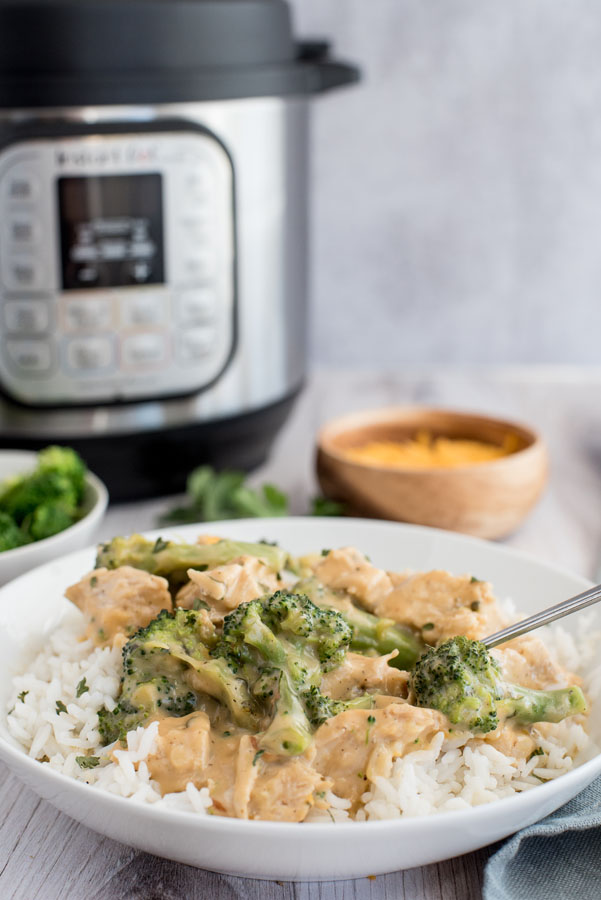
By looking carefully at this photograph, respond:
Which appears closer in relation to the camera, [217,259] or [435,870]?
[435,870]

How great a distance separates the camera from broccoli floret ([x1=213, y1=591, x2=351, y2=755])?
34.5 inches

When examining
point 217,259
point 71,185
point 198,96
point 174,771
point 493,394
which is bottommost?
point 493,394

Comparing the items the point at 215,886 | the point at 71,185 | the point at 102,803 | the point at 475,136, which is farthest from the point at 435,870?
the point at 475,136

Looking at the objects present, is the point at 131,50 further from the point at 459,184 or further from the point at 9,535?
the point at 459,184

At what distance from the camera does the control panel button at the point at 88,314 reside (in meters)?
1.55

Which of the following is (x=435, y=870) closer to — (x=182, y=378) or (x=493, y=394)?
(x=182, y=378)

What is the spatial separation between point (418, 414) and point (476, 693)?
3.27ft

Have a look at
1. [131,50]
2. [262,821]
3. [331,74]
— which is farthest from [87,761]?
[331,74]

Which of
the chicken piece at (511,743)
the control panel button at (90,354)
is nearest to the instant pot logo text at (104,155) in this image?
the control panel button at (90,354)

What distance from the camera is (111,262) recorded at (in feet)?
5.07

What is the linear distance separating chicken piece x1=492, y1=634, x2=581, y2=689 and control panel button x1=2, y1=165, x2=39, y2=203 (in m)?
0.97

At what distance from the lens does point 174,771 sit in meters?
0.84

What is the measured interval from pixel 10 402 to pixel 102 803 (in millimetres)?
955

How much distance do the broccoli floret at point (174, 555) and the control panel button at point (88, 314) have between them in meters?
0.55
